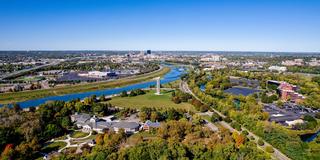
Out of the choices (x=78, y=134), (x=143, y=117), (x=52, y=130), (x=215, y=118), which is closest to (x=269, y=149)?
(x=215, y=118)

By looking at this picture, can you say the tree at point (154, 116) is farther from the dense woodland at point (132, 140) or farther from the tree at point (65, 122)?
the tree at point (65, 122)

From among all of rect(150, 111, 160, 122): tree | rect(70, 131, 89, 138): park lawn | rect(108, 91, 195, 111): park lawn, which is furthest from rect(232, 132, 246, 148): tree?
rect(70, 131, 89, 138): park lawn

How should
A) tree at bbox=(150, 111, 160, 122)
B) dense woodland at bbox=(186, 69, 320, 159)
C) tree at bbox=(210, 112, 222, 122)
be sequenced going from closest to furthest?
dense woodland at bbox=(186, 69, 320, 159) < tree at bbox=(150, 111, 160, 122) < tree at bbox=(210, 112, 222, 122)

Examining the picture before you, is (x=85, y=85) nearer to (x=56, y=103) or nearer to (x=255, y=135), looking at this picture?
(x=56, y=103)

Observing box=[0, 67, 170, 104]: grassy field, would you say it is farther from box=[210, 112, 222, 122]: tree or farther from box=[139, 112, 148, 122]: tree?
box=[210, 112, 222, 122]: tree

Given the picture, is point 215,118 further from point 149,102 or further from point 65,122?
point 65,122

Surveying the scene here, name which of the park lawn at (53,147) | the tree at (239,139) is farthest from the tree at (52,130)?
the tree at (239,139)

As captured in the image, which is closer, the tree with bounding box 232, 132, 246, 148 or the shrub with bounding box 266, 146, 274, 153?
the shrub with bounding box 266, 146, 274, 153
